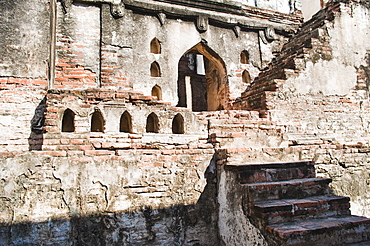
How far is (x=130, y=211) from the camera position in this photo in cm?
332

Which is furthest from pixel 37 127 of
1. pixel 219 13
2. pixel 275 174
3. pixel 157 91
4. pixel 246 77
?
pixel 219 13

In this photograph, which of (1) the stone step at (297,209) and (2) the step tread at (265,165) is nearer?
(1) the stone step at (297,209)

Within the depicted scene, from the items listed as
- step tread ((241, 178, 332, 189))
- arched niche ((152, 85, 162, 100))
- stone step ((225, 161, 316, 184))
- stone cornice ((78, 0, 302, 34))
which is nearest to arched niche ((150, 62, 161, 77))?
arched niche ((152, 85, 162, 100))

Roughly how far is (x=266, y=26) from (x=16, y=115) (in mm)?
7202

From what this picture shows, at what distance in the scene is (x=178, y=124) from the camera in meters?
4.31

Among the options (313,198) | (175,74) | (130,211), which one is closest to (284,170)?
(313,198)

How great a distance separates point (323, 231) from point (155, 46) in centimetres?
633

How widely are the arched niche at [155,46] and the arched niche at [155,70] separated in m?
0.37

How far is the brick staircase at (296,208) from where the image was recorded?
2432 mm

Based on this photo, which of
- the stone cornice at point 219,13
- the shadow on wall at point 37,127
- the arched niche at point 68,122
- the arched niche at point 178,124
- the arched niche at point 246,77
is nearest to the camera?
the arched niche at point 68,122

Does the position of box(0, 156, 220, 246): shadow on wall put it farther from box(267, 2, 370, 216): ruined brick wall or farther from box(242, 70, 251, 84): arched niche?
box(242, 70, 251, 84): arched niche

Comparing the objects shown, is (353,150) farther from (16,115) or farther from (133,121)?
(16,115)

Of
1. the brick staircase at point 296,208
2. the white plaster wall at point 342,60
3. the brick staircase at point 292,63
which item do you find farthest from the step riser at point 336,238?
the white plaster wall at point 342,60

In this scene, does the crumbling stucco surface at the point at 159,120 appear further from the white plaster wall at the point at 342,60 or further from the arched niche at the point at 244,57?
the arched niche at the point at 244,57
